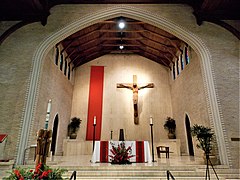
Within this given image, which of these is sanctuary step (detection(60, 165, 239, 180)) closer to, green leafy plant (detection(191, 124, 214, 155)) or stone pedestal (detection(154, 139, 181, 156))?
green leafy plant (detection(191, 124, 214, 155))

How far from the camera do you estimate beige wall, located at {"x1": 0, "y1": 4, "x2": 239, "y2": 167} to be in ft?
16.1

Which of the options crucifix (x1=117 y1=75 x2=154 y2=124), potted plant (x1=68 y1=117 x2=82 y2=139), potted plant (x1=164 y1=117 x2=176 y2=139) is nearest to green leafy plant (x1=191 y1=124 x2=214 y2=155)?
potted plant (x1=164 y1=117 x2=176 y2=139)

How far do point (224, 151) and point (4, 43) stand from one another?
305 inches

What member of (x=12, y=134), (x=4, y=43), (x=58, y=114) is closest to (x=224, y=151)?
(x=12, y=134)

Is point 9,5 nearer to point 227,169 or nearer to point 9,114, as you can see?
point 9,114

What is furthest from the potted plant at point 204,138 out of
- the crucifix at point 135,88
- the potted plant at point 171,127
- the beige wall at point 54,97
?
the crucifix at point 135,88

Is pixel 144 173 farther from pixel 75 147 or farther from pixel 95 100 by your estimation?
pixel 95 100

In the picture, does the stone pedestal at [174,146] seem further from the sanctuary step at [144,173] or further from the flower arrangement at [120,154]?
the flower arrangement at [120,154]

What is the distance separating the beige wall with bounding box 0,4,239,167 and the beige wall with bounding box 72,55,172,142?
4400 millimetres

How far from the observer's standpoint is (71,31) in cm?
624

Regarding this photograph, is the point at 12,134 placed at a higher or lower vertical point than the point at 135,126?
lower

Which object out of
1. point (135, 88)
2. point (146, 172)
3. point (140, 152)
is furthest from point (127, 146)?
point (135, 88)

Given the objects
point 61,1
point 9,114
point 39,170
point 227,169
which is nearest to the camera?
point 39,170

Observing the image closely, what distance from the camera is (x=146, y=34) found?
8625mm
